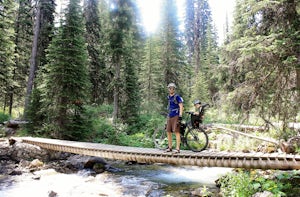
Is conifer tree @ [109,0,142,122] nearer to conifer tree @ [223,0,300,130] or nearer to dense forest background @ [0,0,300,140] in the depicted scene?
dense forest background @ [0,0,300,140]

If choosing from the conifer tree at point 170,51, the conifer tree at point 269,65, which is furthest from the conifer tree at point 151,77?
the conifer tree at point 269,65

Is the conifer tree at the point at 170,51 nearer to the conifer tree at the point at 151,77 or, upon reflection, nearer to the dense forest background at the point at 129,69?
the dense forest background at the point at 129,69

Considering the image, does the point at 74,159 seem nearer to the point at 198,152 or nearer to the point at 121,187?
the point at 121,187

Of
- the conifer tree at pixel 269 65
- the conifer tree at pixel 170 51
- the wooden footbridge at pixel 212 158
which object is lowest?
the wooden footbridge at pixel 212 158

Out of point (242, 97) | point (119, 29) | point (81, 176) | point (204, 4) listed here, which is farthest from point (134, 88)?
point (204, 4)

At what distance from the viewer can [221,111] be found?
10531mm

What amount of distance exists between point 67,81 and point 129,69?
24.5 ft

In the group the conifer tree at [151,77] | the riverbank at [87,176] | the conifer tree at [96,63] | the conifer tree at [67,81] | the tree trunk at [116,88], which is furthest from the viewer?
the conifer tree at [96,63]

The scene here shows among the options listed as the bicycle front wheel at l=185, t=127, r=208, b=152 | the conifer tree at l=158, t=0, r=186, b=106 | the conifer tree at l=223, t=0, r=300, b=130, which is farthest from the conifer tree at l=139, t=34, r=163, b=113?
the bicycle front wheel at l=185, t=127, r=208, b=152

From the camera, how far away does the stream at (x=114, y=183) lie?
348 inches

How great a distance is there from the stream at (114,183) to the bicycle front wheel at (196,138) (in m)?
1.24

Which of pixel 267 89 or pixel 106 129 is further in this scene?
pixel 106 129

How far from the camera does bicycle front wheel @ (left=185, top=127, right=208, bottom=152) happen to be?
8.93m

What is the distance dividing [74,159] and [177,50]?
1394 centimetres
